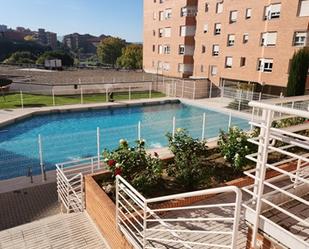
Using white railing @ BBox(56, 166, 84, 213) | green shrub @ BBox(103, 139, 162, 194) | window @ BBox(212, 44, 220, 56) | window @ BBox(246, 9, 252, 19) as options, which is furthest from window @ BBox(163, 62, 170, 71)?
green shrub @ BBox(103, 139, 162, 194)

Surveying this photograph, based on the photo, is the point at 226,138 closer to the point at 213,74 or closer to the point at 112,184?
the point at 112,184

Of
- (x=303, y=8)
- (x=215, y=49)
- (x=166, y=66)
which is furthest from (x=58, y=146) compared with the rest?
(x=166, y=66)

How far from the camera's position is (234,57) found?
2809cm

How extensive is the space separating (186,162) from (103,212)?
2.59m

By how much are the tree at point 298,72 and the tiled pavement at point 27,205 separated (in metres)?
18.8

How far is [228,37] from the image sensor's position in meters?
28.7

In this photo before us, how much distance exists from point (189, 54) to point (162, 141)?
23.1 meters

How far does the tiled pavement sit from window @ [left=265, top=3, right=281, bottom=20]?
889 inches

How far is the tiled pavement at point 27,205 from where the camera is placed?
26.7 ft

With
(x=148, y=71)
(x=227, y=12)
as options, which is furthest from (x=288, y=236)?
(x=148, y=71)

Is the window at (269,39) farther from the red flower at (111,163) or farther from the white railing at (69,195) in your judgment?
the white railing at (69,195)

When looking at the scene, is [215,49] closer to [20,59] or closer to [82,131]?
[82,131]

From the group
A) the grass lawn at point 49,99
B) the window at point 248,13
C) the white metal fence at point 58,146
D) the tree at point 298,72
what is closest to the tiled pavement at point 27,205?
the white metal fence at point 58,146

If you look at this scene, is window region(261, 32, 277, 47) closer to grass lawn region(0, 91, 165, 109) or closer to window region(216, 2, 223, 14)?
window region(216, 2, 223, 14)
